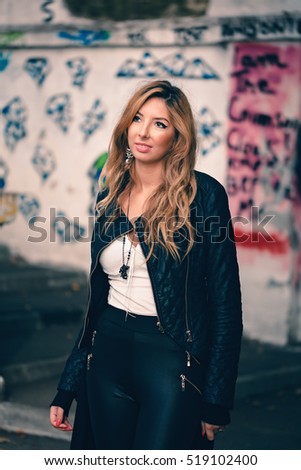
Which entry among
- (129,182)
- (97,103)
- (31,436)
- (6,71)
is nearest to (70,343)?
(31,436)

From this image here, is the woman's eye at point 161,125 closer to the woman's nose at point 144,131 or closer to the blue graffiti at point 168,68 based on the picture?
the woman's nose at point 144,131

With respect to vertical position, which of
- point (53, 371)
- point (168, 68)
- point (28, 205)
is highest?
point (168, 68)

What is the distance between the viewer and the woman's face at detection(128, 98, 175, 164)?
139 inches

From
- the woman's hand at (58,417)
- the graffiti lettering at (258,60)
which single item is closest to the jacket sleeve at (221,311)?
the woman's hand at (58,417)

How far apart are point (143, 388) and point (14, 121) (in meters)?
7.57

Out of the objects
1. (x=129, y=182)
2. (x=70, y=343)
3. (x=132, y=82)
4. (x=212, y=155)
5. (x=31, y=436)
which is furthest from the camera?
(x=132, y=82)

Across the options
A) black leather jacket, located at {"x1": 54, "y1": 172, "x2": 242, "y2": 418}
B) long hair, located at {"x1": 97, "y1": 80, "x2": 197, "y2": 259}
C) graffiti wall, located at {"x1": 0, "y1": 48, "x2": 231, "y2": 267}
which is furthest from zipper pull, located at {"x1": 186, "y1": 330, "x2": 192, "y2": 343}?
graffiti wall, located at {"x1": 0, "y1": 48, "x2": 231, "y2": 267}

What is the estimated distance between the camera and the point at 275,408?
7.27 m

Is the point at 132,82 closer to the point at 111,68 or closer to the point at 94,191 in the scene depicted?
the point at 111,68

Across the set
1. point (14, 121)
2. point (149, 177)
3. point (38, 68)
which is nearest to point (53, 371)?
point (14, 121)

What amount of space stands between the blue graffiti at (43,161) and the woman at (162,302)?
6.82 meters

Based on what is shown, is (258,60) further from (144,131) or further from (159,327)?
(159,327)

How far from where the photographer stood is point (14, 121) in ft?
34.7

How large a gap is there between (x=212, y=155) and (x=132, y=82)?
134cm
